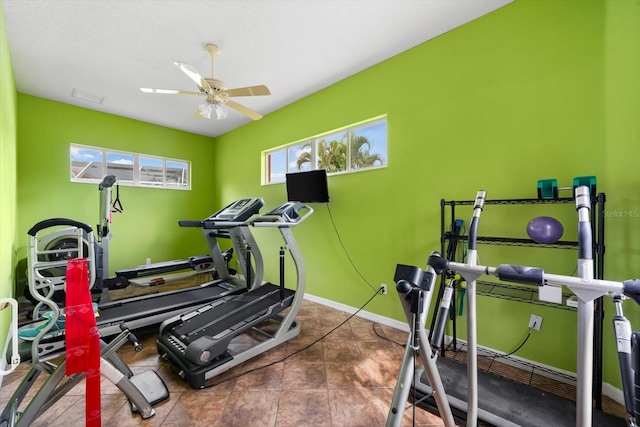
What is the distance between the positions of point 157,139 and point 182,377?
460 centimetres

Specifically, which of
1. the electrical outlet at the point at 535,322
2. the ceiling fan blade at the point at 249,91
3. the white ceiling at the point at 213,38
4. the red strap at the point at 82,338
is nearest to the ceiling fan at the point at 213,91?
the ceiling fan blade at the point at 249,91

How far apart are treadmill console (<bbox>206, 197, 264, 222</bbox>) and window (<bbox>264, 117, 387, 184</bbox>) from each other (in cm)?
109

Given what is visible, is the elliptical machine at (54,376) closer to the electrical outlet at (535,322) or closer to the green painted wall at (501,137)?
the green painted wall at (501,137)

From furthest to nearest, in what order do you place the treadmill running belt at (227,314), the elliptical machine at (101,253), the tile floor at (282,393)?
the elliptical machine at (101,253) < the treadmill running belt at (227,314) < the tile floor at (282,393)

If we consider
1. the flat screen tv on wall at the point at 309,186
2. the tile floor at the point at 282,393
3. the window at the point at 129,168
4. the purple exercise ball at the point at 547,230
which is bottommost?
the tile floor at the point at 282,393

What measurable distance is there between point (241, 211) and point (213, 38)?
1.80 m

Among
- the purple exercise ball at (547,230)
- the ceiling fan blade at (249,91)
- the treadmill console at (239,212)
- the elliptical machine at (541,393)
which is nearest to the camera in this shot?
the elliptical machine at (541,393)

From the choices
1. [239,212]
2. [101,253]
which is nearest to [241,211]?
[239,212]

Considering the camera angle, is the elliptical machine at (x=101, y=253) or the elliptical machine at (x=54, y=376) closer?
the elliptical machine at (x=54, y=376)

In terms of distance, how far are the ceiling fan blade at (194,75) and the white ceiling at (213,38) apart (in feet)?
1.72

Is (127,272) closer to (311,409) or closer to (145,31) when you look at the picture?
(145,31)

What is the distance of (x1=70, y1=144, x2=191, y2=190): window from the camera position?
4.36 metres

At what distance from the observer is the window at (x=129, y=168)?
172 inches

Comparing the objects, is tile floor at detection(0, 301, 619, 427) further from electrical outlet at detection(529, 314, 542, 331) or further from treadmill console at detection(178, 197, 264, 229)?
treadmill console at detection(178, 197, 264, 229)
